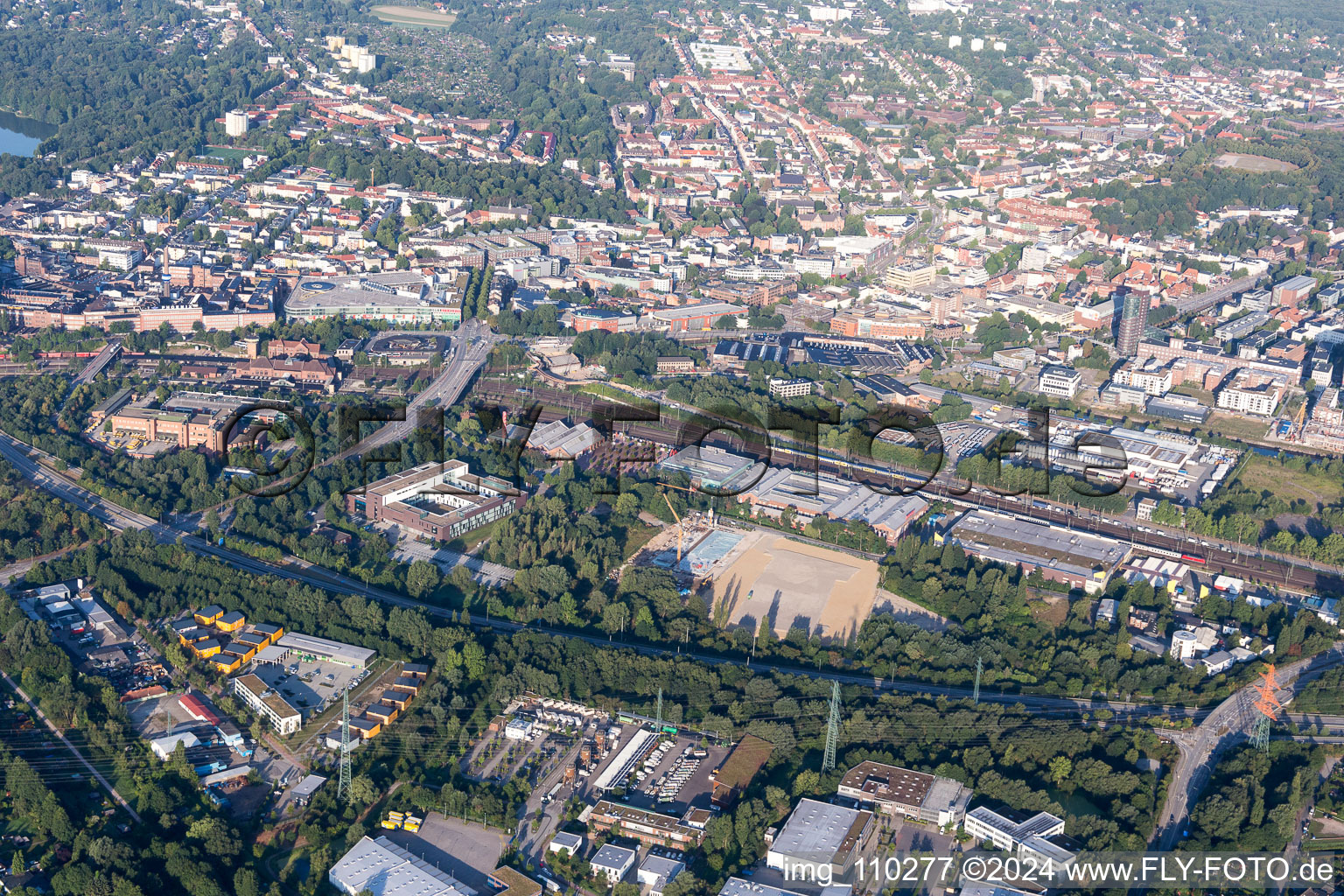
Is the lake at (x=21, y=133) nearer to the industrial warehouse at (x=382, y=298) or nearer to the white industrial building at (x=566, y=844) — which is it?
the industrial warehouse at (x=382, y=298)

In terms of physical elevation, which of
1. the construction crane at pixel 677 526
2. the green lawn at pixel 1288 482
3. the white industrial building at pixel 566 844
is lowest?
the green lawn at pixel 1288 482

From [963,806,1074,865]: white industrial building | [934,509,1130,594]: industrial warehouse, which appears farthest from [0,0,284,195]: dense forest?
[963,806,1074,865]: white industrial building

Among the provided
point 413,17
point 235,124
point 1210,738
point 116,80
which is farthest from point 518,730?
point 413,17

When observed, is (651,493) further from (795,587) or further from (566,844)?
(566,844)

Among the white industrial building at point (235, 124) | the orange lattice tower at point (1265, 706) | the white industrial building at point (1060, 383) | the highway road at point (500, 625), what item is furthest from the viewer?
the white industrial building at point (235, 124)

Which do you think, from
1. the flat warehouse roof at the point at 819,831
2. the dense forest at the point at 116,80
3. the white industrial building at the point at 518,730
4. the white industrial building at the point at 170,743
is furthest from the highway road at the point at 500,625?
the dense forest at the point at 116,80
